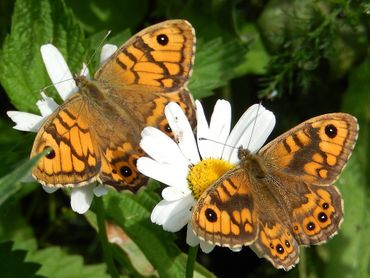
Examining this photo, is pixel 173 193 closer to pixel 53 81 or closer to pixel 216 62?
pixel 53 81

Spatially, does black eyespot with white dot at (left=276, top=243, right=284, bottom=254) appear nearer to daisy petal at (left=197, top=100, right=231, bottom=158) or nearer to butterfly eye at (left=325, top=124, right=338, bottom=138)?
butterfly eye at (left=325, top=124, right=338, bottom=138)

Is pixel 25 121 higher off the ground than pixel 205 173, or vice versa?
pixel 25 121

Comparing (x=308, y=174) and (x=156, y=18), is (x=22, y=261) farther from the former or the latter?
(x=156, y=18)

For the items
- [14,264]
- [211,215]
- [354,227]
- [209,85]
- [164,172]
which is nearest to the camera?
[211,215]

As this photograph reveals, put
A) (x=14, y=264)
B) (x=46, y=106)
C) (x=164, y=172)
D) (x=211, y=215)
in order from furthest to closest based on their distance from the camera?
(x=14, y=264), (x=46, y=106), (x=164, y=172), (x=211, y=215)

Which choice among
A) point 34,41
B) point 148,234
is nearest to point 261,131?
point 148,234

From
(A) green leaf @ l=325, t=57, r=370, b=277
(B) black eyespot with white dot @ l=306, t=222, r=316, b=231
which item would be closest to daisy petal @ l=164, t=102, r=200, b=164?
(B) black eyespot with white dot @ l=306, t=222, r=316, b=231
